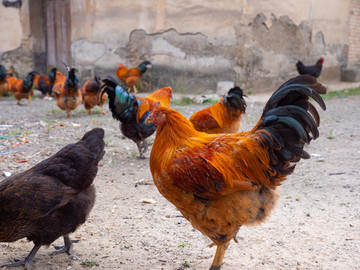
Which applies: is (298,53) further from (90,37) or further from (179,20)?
(90,37)

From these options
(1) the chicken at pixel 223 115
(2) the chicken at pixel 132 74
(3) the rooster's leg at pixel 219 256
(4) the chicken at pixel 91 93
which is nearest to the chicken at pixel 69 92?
(4) the chicken at pixel 91 93

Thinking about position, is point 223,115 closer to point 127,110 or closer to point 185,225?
point 127,110

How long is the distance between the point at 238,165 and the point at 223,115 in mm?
2656

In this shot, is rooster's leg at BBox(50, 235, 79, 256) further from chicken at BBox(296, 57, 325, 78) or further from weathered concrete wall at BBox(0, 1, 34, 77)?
weathered concrete wall at BBox(0, 1, 34, 77)

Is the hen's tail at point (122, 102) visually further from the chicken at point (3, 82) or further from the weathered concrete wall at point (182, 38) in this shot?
the chicken at point (3, 82)

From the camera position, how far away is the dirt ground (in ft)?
10.6

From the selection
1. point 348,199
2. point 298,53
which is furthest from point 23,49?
point 348,199

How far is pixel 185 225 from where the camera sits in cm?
394

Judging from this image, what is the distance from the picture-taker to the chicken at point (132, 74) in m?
11.6

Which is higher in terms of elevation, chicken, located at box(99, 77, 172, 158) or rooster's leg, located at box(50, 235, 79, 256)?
chicken, located at box(99, 77, 172, 158)

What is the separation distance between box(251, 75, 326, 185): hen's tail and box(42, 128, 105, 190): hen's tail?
153 cm

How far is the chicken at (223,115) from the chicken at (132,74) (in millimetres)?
6547

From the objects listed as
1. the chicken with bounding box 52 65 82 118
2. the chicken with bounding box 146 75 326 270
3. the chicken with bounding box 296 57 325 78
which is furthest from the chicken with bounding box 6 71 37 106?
the chicken with bounding box 296 57 325 78

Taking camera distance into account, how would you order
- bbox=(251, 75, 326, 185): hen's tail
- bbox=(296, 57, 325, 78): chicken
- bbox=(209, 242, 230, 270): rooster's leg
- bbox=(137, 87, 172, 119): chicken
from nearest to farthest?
bbox=(251, 75, 326, 185): hen's tail < bbox=(209, 242, 230, 270): rooster's leg < bbox=(137, 87, 172, 119): chicken < bbox=(296, 57, 325, 78): chicken
